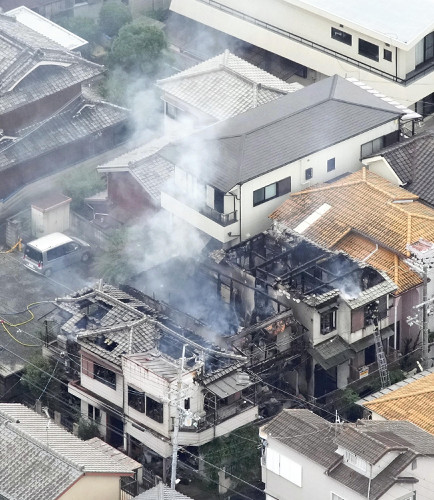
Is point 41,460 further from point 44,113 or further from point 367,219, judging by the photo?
point 44,113

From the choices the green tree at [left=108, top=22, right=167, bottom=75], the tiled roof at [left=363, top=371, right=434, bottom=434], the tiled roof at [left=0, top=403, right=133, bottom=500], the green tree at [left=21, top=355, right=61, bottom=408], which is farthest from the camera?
the green tree at [left=108, top=22, right=167, bottom=75]

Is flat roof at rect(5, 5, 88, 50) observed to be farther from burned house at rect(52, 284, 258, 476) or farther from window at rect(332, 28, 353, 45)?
burned house at rect(52, 284, 258, 476)

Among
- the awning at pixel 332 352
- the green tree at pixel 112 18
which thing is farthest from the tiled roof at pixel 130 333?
the green tree at pixel 112 18

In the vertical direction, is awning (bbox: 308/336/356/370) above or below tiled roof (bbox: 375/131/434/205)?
below

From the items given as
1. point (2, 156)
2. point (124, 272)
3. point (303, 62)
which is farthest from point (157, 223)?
point (303, 62)

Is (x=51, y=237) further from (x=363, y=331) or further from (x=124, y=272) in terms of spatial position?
(x=363, y=331)

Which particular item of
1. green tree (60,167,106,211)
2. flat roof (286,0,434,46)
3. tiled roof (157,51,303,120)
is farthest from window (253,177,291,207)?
flat roof (286,0,434,46)

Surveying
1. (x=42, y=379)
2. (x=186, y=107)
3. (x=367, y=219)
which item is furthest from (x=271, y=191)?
(x=42, y=379)

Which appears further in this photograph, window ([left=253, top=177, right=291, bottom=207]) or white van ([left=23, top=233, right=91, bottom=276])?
white van ([left=23, top=233, right=91, bottom=276])
